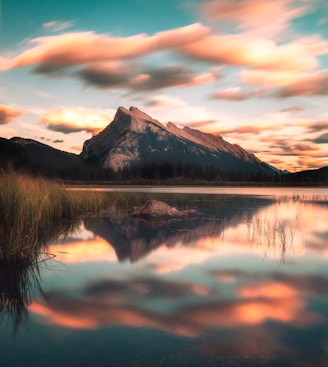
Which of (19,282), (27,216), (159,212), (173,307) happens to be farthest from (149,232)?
(173,307)

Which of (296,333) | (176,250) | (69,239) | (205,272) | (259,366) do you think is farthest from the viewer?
(69,239)

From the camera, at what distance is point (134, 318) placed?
19.9 ft

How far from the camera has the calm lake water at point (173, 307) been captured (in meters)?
4.77

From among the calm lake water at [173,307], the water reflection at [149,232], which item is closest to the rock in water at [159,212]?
the water reflection at [149,232]

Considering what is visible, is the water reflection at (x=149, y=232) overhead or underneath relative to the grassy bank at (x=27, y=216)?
underneath

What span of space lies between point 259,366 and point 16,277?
19.6 ft

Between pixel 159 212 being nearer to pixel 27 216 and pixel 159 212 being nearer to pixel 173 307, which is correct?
pixel 27 216

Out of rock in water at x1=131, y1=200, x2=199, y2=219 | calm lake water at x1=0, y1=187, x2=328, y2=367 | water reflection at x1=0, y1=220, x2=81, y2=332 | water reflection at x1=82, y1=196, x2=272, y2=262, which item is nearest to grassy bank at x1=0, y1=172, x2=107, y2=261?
water reflection at x1=0, y1=220, x2=81, y2=332

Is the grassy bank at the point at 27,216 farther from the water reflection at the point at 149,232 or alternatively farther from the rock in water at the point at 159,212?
the rock in water at the point at 159,212

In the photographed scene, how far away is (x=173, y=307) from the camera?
6.61 metres

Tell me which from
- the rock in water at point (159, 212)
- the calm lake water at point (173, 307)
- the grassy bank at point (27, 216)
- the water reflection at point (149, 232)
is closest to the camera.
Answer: the calm lake water at point (173, 307)

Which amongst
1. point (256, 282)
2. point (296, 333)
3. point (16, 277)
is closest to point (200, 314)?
point (296, 333)

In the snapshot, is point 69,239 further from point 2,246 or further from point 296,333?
point 296,333

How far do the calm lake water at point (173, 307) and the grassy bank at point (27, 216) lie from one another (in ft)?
2.90
